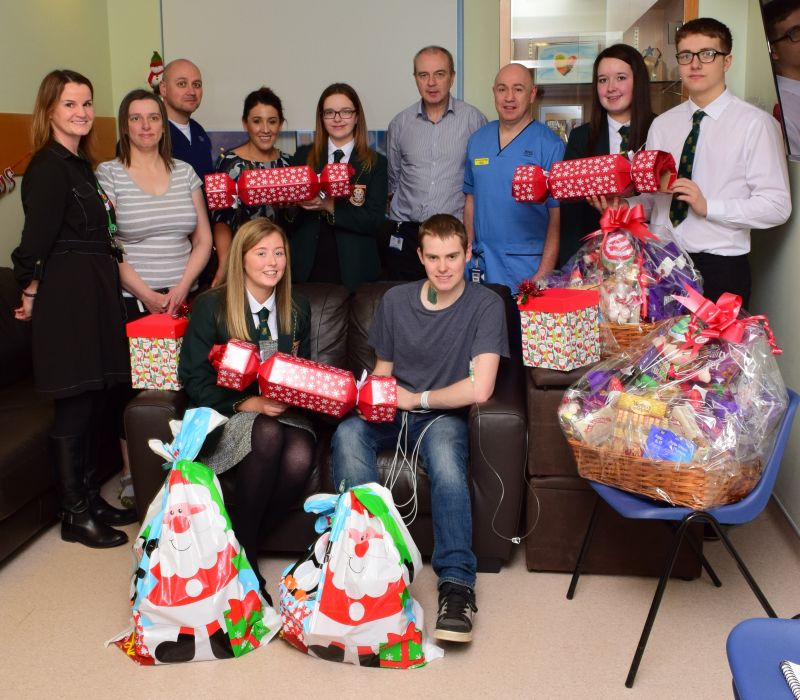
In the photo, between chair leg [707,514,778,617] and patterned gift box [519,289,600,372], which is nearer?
chair leg [707,514,778,617]

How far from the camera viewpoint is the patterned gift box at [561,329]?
2.54 metres

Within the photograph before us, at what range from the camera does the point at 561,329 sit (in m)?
2.54

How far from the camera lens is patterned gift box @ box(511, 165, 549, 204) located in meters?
2.87

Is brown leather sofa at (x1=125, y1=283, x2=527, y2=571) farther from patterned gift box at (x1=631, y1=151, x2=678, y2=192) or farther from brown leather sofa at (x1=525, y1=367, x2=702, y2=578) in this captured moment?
patterned gift box at (x1=631, y1=151, x2=678, y2=192)

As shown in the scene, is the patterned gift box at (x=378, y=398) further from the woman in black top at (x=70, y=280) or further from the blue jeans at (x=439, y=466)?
the woman in black top at (x=70, y=280)

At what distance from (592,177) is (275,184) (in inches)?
41.7

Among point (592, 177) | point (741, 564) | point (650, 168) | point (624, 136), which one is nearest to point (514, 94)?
point (624, 136)

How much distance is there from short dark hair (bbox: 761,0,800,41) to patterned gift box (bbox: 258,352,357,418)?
1553 millimetres

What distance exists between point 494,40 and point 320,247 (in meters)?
1.87

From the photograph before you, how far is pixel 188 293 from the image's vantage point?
10.5 feet

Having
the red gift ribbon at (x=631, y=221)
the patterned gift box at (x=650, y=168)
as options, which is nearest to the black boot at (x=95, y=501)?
the red gift ribbon at (x=631, y=221)

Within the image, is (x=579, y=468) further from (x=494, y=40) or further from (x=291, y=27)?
(x=291, y=27)

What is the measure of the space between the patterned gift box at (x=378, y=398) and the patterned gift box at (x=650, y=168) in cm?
96

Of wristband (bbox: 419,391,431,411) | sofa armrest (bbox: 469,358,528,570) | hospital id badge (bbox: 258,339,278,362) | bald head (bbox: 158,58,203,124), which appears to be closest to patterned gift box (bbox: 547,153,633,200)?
sofa armrest (bbox: 469,358,528,570)
